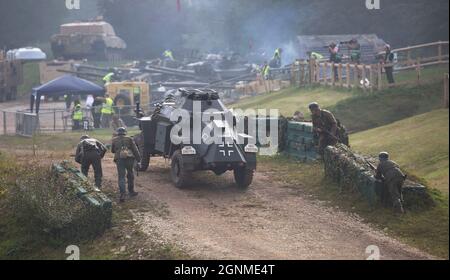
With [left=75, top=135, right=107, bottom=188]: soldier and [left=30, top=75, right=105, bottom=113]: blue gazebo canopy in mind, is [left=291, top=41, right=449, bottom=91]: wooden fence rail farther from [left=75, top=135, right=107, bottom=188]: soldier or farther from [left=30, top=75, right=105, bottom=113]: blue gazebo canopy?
→ [left=75, top=135, right=107, bottom=188]: soldier

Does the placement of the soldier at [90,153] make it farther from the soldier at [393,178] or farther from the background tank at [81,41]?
the background tank at [81,41]

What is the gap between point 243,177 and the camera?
18.1 meters

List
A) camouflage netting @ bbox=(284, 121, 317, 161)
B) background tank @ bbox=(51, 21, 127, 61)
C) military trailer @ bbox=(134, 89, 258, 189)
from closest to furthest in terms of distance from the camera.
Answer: military trailer @ bbox=(134, 89, 258, 189) → camouflage netting @ bbox=(284, 121, 317, 161) → background tank @ bbox=(51, 21, 127, 61)

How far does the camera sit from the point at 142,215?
15898 millimetres

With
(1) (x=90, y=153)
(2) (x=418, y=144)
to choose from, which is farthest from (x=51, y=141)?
(2) (x=418, y=144)

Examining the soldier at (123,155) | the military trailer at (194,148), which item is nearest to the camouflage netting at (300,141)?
the military trailer at (194,148)

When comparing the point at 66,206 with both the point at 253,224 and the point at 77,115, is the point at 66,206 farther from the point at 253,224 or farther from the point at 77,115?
the point at 77,115

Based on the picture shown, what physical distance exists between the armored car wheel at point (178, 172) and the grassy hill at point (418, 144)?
5.32m

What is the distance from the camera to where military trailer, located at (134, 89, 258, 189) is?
17.4m

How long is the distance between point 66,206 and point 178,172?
366 centimetres

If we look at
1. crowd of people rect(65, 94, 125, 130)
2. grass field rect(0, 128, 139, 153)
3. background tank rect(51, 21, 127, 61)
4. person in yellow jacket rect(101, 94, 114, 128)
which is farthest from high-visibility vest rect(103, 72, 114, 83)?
background tank rect(51, 21, 127, 61)

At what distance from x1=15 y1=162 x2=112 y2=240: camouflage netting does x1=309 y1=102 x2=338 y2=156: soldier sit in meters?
6.28
